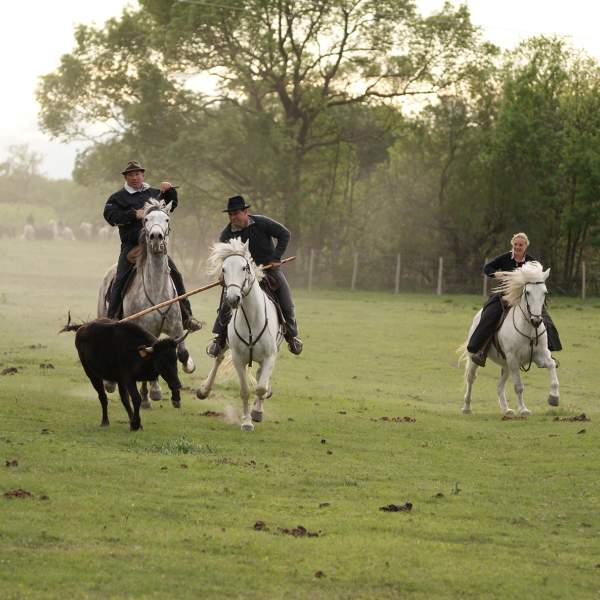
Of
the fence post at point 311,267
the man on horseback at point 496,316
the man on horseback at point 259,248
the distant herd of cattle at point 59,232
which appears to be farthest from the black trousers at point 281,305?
the distant herd of cattle at point 59,232

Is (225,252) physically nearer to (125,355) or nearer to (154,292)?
(125,355)

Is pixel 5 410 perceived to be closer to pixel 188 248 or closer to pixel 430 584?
pixel 430 584

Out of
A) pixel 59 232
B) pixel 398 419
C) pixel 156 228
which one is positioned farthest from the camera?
pixel 59 232

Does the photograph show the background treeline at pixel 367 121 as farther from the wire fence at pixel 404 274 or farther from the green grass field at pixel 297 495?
the green grass field at pixel 297 495

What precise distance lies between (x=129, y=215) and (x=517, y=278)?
590cm

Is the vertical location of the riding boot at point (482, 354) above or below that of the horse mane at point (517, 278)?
below

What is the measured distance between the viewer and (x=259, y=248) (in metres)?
16.9

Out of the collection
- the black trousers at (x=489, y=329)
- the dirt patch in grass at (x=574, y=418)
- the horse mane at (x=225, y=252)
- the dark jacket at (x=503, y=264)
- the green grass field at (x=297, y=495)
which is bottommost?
the green grass field at (x=297, y=495)

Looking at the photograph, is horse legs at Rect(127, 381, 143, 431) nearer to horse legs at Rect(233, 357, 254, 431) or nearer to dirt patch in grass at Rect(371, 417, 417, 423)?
horse legs at Rect(233, 357, 254, 431)

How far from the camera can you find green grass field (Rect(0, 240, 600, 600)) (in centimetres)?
912

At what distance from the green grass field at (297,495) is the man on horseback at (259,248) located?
47.8 inches

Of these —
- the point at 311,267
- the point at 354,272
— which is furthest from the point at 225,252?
Result: the point at 311,267

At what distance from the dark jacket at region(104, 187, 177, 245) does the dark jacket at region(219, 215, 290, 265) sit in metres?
1.11

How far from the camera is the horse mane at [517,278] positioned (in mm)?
18984
